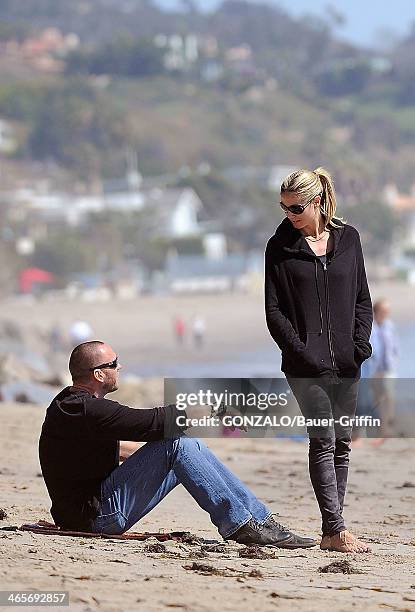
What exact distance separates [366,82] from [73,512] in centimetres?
16999

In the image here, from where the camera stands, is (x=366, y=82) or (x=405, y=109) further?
(x=366, y=82)

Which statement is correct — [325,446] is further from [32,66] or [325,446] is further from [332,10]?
[332,10]

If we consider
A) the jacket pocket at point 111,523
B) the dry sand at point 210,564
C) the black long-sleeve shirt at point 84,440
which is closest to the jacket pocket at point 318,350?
the black long-sleeve shirt at point 84,440

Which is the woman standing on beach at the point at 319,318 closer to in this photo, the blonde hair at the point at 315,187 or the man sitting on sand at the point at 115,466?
the blonde hair at the point at 315,187

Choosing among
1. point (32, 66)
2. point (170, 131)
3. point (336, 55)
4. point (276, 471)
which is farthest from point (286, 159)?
point (276, 471)

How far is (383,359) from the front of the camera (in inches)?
401

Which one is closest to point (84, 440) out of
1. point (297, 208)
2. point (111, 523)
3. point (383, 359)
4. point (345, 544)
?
point (111, 523)

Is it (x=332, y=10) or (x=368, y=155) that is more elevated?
(x=332, y=10)

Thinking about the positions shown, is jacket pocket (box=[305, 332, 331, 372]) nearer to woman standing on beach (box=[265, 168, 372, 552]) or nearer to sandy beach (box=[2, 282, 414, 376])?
woman standing on beach (box=[265, 168, 372, 552])

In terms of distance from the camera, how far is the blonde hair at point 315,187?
4.78m

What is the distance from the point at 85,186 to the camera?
11575 centimetres

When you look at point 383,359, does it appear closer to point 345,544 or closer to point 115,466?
point 345,544

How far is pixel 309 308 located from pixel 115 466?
35.0 inches

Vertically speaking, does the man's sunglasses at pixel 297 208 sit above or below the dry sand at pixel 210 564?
above
